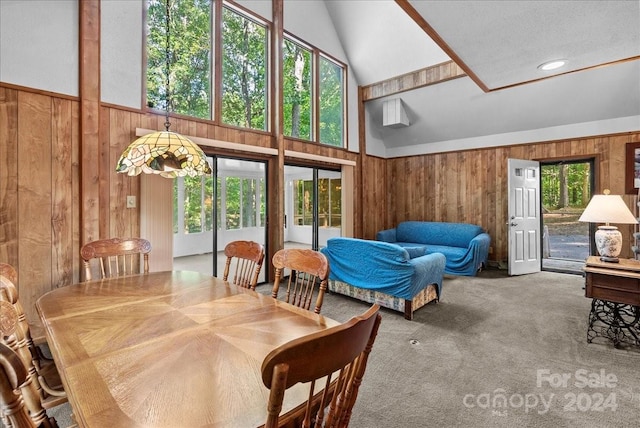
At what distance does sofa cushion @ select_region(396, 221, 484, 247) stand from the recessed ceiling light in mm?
3299

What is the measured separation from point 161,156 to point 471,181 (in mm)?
5893

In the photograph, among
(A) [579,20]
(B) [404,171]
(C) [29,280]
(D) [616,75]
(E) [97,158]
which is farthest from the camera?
(B) [404,171]

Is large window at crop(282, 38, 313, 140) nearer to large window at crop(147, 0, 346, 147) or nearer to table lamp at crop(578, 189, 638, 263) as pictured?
large window at crop(147, 0, 346, 147)

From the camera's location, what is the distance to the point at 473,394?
1976 millimetres

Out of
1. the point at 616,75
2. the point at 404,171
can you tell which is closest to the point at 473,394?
the point at 616,75

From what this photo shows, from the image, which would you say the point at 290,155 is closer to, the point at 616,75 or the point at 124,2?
the point at 124,2

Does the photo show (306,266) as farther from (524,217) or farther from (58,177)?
(524,217)

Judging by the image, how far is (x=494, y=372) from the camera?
2.22 metres

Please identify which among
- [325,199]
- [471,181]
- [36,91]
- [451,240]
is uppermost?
[36,91]

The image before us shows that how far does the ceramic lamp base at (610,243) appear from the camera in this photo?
108 inches

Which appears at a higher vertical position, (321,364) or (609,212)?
(609,212)

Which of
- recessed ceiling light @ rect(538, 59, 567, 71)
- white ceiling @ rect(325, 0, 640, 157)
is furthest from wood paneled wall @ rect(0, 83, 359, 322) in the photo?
recessed ceiling light @ rect(538, 59, 567, 71)

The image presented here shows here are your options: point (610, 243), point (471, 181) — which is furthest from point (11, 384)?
point (471, 181)

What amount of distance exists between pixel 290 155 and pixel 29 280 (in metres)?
3.37
